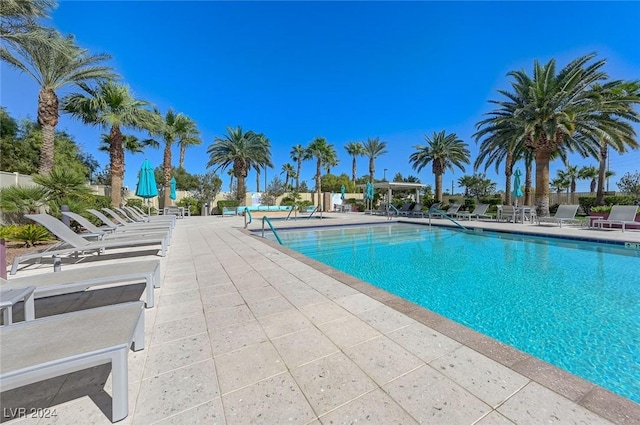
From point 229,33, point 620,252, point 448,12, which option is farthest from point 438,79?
point 620,252

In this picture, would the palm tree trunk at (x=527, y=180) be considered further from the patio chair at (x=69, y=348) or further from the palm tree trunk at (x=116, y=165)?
the palm tree trunk at (x=116, y=165)

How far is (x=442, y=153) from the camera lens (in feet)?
71.7

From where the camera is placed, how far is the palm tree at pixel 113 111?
1119 centimetres

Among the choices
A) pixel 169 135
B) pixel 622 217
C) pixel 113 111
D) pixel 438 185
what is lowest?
pixel 622 217

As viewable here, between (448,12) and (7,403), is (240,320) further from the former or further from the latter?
(448,12)

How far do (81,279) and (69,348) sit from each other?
4.96 ft

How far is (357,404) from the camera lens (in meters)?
1.47

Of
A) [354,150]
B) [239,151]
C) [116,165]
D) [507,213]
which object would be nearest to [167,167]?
[239,151]

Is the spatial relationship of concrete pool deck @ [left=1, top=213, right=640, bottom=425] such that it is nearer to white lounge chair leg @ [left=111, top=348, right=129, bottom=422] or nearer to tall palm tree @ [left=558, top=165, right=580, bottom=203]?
white lounge chair leg @ [left=111, top=348, right=129, bottom=422]

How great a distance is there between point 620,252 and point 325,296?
8.64 meters

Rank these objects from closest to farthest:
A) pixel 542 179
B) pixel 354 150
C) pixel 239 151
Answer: pixel 542 179 → pixel 239 151 → pixel 354 150

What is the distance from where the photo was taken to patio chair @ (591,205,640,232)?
31.6ft

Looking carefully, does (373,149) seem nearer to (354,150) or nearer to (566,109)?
(354,150)

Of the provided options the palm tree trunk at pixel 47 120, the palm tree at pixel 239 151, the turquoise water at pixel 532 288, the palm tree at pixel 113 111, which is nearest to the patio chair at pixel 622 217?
the turquoise water at pixel 532 288
